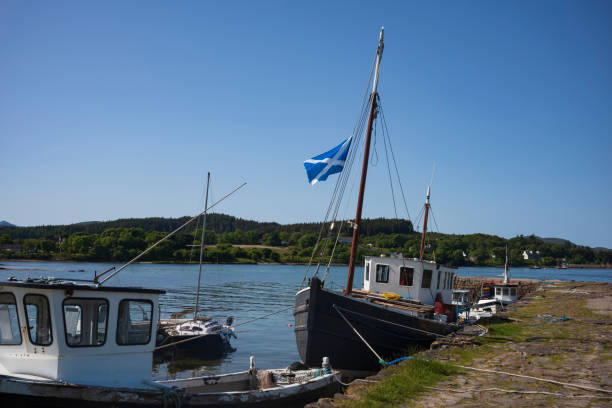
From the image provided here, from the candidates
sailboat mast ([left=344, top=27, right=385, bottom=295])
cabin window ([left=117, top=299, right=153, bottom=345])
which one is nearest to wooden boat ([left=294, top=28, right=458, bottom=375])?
sailboat mast ([left=344, top=27, right=385, bottom=295])

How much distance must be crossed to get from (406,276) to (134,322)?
12986mm

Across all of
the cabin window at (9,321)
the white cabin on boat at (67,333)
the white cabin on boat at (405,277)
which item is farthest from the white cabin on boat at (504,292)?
the cabin window at (9,321)

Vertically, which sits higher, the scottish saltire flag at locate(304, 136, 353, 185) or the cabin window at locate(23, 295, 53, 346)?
the scottish saltire flag at locate(304, 136, 353, 185)

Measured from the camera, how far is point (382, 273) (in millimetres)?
20391

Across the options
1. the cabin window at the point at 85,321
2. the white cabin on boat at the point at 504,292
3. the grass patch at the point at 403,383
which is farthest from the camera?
the white cabin on boat at the point at 504,292

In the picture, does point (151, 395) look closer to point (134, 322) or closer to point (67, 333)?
point (134, 322)

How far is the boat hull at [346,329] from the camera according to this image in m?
15.7

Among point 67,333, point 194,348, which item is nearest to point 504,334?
point 67,333

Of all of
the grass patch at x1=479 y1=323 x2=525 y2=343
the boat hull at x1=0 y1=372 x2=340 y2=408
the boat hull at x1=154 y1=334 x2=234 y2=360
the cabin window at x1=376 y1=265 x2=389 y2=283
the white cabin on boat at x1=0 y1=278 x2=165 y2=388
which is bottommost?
the boat hull at x1=154 y1=334 x2=234 y2=360

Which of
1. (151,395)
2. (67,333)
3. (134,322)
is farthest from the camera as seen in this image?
(134,322)

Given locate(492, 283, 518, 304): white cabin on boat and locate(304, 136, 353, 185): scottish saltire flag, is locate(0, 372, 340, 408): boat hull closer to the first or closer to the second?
locate(304, 136, 353, 185): scottish saltire flag

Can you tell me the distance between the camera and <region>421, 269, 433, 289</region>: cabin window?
20.2 m

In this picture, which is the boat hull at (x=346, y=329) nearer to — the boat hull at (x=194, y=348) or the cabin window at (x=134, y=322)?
the cabin window at (x=134, y=322)

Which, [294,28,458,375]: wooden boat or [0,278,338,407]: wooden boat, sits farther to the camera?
[294,28,458,375]: wooden boat
